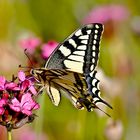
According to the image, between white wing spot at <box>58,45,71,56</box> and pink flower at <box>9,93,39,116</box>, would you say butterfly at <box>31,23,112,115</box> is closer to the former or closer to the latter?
white wing spot at <box>58,45,71,56</box>

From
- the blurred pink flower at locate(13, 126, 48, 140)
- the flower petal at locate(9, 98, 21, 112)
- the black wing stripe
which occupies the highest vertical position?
the black wing stripe

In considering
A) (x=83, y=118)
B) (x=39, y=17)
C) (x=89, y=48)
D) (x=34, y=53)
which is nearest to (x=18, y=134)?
(x=83, y=118)

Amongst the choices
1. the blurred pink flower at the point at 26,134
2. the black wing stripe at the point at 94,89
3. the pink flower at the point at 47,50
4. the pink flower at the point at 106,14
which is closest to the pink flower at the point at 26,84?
the black wing stripe at the point at 94,89

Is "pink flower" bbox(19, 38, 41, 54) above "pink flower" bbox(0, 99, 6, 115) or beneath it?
above

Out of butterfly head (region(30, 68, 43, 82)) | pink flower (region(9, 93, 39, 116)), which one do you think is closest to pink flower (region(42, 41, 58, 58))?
butterfly head (region(30, 68, 43, 82))

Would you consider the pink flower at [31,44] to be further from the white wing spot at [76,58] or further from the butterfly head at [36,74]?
the butterfly head at [36,74]

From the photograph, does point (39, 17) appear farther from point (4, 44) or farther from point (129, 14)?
point (4, 44)
